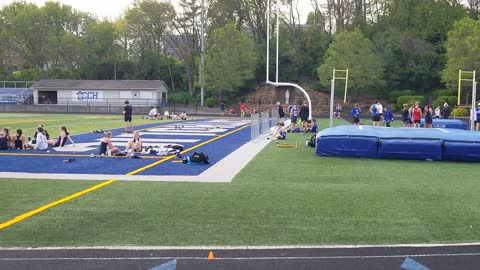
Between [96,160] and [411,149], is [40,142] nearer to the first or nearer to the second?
[96,160]

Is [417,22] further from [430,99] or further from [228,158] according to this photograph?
[228,158]

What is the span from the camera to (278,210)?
8164mm

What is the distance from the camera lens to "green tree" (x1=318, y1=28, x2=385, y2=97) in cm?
5300

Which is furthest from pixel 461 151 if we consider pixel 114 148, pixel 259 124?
pixel 114 148

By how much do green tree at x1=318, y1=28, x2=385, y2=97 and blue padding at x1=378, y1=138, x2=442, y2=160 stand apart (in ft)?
124

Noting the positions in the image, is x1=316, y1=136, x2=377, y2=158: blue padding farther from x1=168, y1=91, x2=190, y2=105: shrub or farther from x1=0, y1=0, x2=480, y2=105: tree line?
x1=168, y1=91, x2=190, y2=105: shrub

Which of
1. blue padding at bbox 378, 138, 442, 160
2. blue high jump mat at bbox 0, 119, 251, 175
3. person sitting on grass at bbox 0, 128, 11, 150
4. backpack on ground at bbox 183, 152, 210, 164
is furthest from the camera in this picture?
person sitting on grass at bbox 0, 128, 11, 150

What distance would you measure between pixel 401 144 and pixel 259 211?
8.71m

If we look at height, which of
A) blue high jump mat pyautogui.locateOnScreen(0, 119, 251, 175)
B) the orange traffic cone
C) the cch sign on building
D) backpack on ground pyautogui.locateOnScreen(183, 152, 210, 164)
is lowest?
the orange traffic cone

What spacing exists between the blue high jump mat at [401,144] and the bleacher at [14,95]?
57794mm

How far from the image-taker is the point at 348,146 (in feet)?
52.3

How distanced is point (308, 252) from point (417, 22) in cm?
6754

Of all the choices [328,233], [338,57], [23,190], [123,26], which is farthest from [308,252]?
[123,26]

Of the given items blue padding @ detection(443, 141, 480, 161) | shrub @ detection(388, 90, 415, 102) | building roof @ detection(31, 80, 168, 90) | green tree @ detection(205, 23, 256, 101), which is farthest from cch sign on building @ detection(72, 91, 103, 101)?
blue padding @ detection(443, 141, 480, 161)
